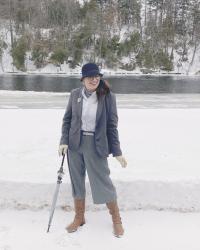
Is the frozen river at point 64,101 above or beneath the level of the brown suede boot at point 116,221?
beneath

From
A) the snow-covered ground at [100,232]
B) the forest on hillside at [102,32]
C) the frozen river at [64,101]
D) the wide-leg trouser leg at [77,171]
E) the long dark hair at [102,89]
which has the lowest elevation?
the frozen river at [64,101]

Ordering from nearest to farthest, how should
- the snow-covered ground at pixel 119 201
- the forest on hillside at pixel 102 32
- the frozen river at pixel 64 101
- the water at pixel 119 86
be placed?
the snow-covered ground at pixel 119 201, the frozen river at pixel 64 101, the water at pixel 119 86, the forest on hillside at pixel 102 32

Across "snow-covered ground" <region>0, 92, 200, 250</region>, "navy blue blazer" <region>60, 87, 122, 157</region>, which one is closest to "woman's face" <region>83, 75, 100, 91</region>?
"navy blue blazer" <region>60, 87, 122, 157</region>

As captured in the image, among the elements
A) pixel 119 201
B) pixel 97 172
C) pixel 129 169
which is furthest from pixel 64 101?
pixel 97 172

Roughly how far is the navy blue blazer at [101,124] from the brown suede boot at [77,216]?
637mm

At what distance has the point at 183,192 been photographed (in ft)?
15.6

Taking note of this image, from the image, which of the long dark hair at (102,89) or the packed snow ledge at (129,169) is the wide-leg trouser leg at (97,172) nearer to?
the long dark hair at (102,89)

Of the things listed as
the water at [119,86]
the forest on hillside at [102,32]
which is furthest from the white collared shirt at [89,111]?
the forest on hillside at [102,32]

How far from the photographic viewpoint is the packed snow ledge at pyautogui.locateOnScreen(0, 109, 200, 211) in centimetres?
470

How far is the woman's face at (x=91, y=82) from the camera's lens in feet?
12.1

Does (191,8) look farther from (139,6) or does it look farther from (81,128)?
(81,128)

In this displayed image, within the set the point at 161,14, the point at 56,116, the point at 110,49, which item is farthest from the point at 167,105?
the point at 161,14

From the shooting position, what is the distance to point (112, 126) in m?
3.82

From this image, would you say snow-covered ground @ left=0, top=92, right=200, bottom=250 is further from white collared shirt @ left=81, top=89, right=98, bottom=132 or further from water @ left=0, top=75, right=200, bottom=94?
water @ left=0, top=75, right=200, bottom=94
